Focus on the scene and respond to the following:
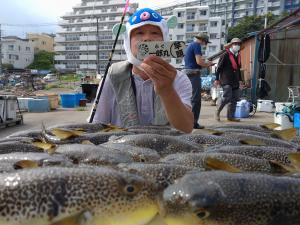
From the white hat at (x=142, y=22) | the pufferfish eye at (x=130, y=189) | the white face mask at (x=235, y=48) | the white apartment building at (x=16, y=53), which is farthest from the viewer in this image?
the white apartment building at (x=16, y=53)

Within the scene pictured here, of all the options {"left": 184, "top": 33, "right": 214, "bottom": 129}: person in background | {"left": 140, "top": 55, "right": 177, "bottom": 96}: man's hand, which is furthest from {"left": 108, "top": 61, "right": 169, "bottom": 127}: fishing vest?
{"left": 184, "top": 33, "right": 214, "bottom": 129}: person in background

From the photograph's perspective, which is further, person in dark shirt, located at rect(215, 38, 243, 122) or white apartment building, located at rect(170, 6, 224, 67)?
white apartment building, located at rect(170, 6, 224, 67)

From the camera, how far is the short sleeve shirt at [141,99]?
3963 millimetres

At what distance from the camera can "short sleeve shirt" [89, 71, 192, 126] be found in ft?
13.0

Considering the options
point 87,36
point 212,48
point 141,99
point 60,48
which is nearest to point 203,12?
point 212,48

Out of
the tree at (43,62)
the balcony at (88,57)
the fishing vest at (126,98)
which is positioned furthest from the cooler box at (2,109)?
the tree at (43,62)

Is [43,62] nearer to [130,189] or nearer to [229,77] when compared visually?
[229,77]

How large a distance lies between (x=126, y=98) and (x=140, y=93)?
0.17 meters

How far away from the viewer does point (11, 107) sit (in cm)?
1362

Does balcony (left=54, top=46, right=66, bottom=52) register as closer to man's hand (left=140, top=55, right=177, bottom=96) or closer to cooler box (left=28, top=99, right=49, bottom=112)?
cooler box (left=28, top=99, right=49, bottom=112)

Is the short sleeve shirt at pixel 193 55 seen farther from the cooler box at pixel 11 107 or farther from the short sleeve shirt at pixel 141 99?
→ the cooler box at pixel 11 107

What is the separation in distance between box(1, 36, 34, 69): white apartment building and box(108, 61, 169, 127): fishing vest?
11522 cm

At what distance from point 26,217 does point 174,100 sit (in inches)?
80.4

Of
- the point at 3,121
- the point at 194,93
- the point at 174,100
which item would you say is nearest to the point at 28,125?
the point at 3,121
